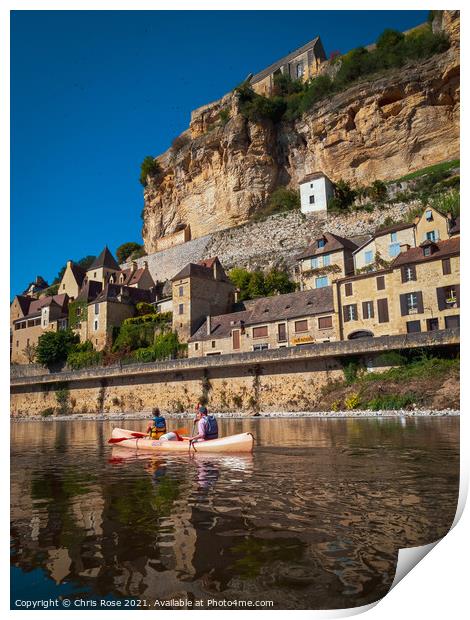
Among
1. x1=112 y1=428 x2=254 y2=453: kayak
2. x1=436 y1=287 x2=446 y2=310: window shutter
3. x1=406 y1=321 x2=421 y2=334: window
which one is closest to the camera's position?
x1=112 y1=428 x2=254 y2=453: kayak

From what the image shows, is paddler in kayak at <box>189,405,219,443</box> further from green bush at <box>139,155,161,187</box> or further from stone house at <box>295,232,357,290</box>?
green bush at <box>139,155,161,187</box>

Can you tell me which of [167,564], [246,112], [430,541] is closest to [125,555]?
[167,564]

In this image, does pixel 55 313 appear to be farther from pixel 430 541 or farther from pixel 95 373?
pixel 430 541

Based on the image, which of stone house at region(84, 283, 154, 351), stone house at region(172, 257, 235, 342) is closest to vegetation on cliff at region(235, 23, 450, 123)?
stone house at region(172, 257, 235, 342)

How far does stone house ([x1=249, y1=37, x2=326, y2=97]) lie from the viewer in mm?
58562

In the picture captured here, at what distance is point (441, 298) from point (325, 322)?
719 centimetres

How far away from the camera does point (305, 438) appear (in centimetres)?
1320

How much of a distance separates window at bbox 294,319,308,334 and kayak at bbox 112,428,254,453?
15.9m

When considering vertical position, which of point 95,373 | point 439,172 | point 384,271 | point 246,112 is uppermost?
point 246,112

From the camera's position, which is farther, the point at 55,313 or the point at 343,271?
the point at 55,313

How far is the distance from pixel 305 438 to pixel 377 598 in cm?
1015

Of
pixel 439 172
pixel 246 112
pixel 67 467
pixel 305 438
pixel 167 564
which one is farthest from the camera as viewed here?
pixel 246 112

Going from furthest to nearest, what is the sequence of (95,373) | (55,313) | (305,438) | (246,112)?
(246,112) → (55,313) → (95,373) → (305,438)

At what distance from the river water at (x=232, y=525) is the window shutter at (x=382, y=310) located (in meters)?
14.1
